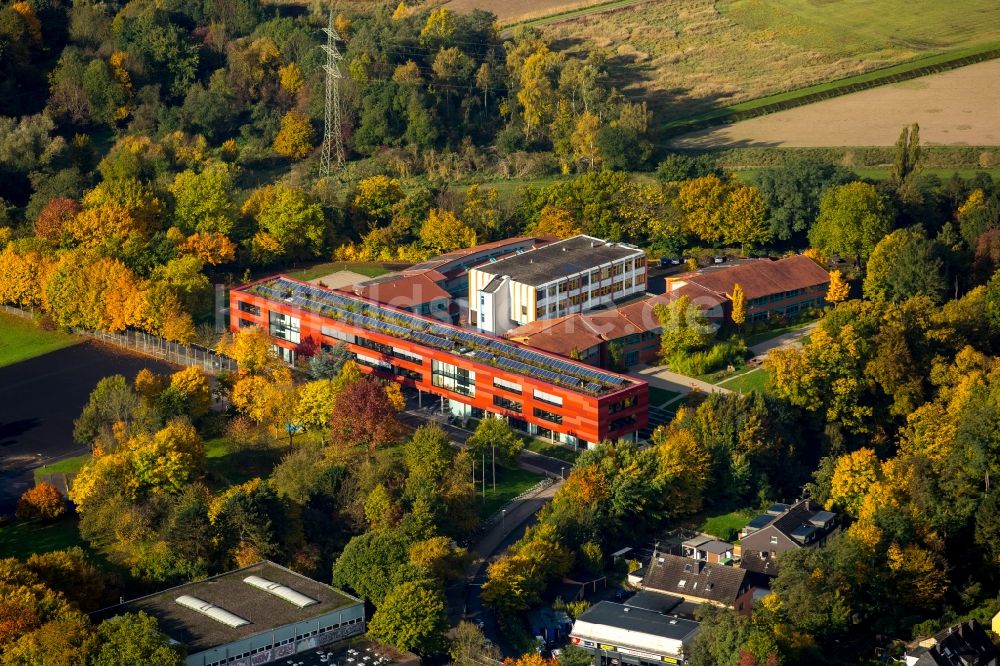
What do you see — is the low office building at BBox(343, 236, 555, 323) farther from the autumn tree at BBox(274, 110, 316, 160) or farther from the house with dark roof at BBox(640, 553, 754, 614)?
the house with dark roof at BBox(640, 553, 754, 614)

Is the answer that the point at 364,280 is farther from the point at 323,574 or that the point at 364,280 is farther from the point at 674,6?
the point at 674,6

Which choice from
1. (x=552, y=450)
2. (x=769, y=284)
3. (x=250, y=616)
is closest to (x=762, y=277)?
(x=769, y=284)

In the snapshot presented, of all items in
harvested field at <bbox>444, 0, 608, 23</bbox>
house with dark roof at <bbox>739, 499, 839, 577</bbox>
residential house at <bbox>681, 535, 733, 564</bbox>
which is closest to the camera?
house with dark roof at <bbox>739, 499, 839, 577</bbox>

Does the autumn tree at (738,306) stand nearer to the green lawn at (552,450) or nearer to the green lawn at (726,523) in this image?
the green lawn at (552,450)

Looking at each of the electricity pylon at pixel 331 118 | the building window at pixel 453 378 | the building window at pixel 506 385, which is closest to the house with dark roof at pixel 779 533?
the building window at pixel 506 385

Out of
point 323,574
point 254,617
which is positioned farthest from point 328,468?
point 254,617

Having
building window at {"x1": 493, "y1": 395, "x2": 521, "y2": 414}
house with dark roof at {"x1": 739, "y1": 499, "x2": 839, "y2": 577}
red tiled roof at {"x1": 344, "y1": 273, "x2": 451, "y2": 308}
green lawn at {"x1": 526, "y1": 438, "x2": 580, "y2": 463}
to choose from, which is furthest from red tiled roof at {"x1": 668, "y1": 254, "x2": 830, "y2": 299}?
house with dark roof at {"x1": 739, "y1": 499, "x2": 839, "y2": 577}
